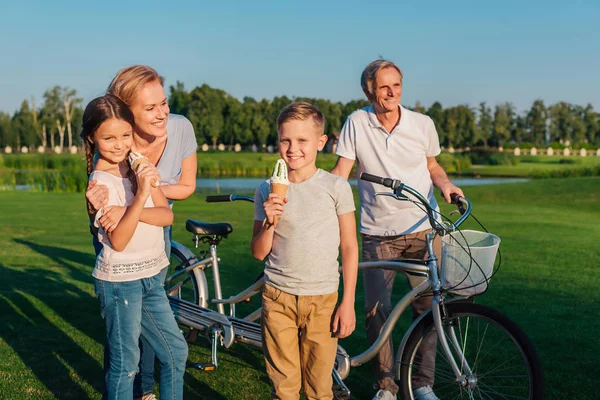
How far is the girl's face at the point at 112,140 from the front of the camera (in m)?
3.12

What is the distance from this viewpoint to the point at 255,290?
14.2 feet

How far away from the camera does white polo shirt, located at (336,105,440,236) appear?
420 centimetres

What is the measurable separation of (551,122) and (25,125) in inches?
3150

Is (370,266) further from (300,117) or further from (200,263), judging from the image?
(200,263)

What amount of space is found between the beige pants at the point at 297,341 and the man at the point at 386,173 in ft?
2.95

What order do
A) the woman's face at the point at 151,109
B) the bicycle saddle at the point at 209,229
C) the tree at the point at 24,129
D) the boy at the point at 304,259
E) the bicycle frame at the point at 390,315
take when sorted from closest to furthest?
the boy at the point at 304,259 < the woman's face at the point at 151,109 < the bicycle frame at the point at 390,315 < the bicycle saddle at the point at 209,229 < the tree at the point at 24,129

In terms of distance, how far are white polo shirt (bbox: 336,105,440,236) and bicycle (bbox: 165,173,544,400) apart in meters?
0.15

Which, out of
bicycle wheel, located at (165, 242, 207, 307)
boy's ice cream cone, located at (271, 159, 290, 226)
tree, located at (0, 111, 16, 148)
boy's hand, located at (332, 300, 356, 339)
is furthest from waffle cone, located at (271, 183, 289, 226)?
tree, located at (0, 111, 16, 148)

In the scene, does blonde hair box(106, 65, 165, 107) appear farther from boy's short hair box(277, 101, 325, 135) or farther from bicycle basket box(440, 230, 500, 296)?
bicycle basket box(440, 230, 500, 296)

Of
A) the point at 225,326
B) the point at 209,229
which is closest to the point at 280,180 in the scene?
the point at 225,326

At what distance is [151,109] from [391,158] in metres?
1.57

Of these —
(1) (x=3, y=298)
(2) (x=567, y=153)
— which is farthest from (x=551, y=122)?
(1) (x=3, y=298)

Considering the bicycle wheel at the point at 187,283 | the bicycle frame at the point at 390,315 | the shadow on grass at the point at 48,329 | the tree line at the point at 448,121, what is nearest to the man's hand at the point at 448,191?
the bicycle frame at the point at 390,315

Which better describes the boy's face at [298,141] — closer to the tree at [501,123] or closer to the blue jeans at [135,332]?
the blue jeans at [135,332]
